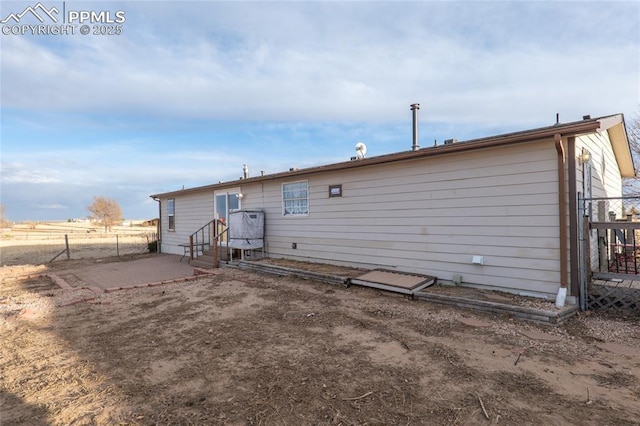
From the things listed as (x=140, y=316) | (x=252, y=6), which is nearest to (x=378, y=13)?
(x=252, y=6)

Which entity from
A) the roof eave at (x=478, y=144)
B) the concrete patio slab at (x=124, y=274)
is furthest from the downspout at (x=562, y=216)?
the concrete patio slab at (x=124, y=274)

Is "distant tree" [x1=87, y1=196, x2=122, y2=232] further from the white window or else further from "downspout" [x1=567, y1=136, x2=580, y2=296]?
"downspout" [x1=567, y1=136, x2=580, y2=296]

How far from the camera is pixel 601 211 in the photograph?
22.4ft

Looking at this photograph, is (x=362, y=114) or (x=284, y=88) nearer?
(x=284, y=88)

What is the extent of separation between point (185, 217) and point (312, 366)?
40.8 ft

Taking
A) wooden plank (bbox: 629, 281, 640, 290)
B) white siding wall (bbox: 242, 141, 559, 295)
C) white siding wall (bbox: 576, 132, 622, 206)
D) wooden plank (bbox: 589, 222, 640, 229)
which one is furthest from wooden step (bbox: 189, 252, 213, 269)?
wooden plank (bbox: 629, 281, 640, 290)

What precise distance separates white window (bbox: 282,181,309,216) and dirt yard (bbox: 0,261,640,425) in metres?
3.89

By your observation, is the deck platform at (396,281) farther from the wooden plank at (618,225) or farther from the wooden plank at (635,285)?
the wooden plank at (635,285)

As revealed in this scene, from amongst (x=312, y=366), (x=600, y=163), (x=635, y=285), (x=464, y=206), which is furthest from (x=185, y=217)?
(x=635, y=285)

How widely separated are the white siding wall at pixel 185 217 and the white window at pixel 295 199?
4.34 metres

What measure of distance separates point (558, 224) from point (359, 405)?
4277 mm

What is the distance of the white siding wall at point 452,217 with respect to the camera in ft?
16.7

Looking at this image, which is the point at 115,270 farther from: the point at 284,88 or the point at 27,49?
the point at 284,88

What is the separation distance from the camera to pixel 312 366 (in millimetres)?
3250
